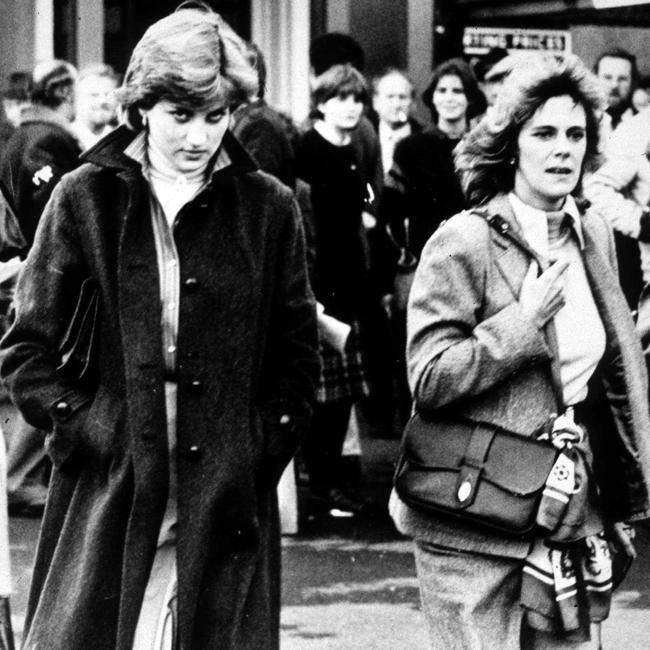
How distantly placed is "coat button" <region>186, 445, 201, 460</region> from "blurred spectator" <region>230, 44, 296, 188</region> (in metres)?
3.43

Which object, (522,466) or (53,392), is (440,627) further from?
(53,392)

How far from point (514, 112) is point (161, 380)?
1.16 meters

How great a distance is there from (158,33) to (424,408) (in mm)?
1129

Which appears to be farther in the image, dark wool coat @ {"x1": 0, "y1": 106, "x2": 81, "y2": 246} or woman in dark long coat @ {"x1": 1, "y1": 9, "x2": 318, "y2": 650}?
dark wool coat @ {"x1": 0, "y1": 106, "x2": 81, "y2": 246}

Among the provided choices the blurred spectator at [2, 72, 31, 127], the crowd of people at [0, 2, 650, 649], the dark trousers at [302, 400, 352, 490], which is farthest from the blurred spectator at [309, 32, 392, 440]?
the crowd of people at [0, 2, 650, 649]

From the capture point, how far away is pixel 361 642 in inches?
241

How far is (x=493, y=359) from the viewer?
A: 13.6 feet

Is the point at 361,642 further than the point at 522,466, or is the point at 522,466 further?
the point at 361,642

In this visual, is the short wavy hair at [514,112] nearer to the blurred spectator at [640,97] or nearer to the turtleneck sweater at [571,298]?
the turtleneck sweater at [571,298]

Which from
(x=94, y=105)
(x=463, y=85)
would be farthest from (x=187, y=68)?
(x=94, y=105)

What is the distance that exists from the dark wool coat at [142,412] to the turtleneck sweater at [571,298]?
2.19 ft

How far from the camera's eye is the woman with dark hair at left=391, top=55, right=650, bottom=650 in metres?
4.19

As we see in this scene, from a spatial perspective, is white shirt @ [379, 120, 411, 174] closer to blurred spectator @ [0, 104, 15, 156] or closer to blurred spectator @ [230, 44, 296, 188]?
blurred spectator @ [0, 104, 15, 156]

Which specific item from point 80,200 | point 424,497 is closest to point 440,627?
point 424,497
